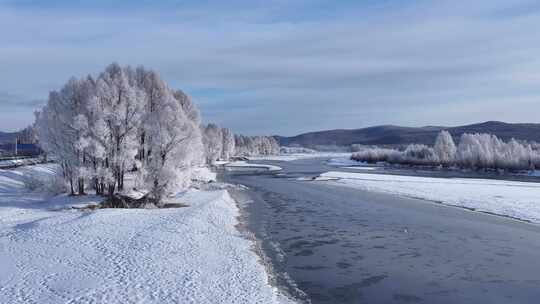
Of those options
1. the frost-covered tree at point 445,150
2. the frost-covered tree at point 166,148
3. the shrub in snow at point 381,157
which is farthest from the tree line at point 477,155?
the frost-covered tree at point 166,148

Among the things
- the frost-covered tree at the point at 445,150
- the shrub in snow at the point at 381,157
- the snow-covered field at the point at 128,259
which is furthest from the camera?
the shrub in snow at the point at 381,157

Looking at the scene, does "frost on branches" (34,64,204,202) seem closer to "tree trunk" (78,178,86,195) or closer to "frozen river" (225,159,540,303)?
"tree trunk" (78,178,86,195)

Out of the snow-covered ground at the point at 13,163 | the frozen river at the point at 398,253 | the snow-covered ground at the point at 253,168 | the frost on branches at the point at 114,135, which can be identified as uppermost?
the frost on branches at the point at 114,135

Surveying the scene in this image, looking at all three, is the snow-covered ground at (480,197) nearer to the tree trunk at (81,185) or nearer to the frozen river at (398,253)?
the frozen river at (398,253)

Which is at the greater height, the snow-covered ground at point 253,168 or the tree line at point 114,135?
the tree line at point 114,135

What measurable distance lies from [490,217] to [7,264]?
32187 mm

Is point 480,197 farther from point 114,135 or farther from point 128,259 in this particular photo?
point 128,259

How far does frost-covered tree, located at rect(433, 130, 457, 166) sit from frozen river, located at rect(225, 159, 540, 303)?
265 feet

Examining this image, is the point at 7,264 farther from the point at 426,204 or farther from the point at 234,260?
the point at 426,204

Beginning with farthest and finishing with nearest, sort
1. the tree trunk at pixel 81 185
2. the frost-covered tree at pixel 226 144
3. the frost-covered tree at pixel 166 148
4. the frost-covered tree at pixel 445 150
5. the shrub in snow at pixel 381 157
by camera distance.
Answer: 1. the frost-covered tree at pixel 226 144
2. the shrub in snow at pixel 381 157
3. the frost-covered tree at pixel 445 150
4. the tree trunk at pixel 81 185
5. the frost-covered tree at pixel 166 148

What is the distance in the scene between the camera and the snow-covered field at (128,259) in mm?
15039

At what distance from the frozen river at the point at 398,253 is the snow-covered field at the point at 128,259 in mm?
2035

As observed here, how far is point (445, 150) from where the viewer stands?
11644cm

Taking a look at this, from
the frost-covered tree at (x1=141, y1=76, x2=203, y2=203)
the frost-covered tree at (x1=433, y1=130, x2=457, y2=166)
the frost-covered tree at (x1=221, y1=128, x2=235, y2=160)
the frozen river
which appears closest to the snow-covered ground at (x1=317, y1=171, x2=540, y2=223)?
the frozen river
